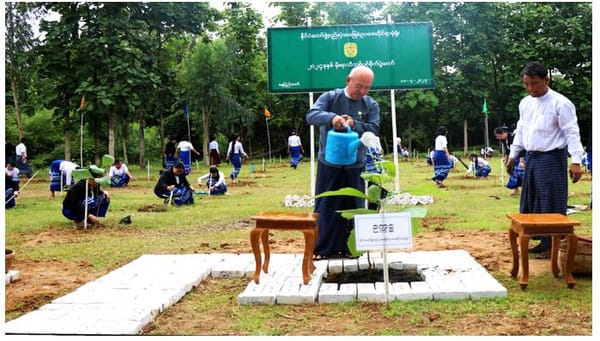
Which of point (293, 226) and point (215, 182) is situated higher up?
point (293, 226)

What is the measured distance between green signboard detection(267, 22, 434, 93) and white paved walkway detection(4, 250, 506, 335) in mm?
4707

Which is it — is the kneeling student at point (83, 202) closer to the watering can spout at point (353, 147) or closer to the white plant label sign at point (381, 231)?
the watering can spout at point (353, 147)

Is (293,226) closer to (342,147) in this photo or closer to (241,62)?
(342,147)

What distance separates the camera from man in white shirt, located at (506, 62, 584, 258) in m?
5.29

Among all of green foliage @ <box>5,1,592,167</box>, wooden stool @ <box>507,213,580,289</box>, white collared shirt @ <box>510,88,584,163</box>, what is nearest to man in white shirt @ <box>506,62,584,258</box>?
white collared shirt @ <box>510,88,584,163</box>

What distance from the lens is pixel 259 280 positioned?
16.3ft

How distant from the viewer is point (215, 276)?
551 cm

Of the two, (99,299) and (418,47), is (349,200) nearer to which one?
(99,299)

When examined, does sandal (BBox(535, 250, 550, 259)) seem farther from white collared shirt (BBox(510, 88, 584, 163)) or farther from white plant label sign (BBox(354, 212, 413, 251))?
white plant label sign (BBox(354, 212, 413, 251))

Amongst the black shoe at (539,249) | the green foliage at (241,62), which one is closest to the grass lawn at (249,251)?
the black shoe at (539,249)

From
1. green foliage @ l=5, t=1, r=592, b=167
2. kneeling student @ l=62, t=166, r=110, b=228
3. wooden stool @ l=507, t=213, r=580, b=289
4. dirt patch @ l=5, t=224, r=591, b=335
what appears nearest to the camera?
dirt patch @ l=5, t=224, r=591, b=335

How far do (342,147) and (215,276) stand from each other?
161 centimetres

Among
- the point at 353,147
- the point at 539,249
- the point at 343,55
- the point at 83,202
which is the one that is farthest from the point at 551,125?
the point at 83,202
